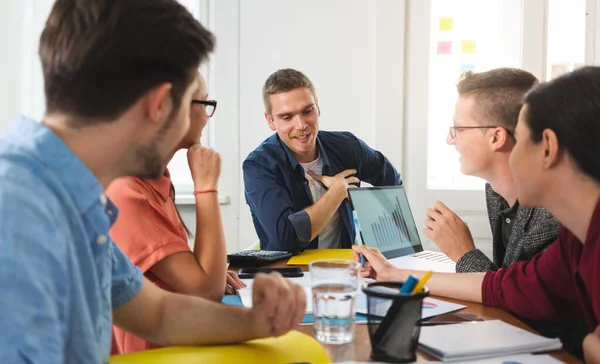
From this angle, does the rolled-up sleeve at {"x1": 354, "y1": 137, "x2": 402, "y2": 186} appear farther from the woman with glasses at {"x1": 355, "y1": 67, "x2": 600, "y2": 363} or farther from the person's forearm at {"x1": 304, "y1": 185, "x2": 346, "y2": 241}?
the woman with glasses at {"x1": 355, "y1": 67, "x2": 600, "y2": 363}

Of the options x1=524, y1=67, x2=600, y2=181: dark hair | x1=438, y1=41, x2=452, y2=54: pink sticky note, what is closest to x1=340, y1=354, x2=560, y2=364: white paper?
x1=524, y1=67, x2=600, y2=181: dark hair

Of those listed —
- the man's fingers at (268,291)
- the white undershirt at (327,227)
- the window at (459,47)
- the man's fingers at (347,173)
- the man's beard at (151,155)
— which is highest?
the window at (459,47)

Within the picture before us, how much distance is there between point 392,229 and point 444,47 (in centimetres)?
181

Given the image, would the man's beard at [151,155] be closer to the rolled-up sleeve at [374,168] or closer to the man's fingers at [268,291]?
the man's fingers at [268,291]

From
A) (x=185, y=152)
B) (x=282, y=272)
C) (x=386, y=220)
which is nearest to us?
(x=282, y=272)

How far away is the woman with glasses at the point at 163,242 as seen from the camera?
134cm

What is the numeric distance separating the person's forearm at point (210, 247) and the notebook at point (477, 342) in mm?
516

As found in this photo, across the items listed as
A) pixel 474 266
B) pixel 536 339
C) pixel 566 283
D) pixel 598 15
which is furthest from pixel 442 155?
pixel 536 339

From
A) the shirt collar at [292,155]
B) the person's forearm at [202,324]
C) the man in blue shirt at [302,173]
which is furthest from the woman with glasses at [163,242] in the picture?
the shirt collar at [292,155]

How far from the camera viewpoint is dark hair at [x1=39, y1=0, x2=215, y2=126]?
2.71 feet

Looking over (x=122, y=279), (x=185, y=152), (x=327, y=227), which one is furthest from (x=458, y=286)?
(x=185, y=152)

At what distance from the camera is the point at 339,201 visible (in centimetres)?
246

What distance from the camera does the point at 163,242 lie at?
1365 mm

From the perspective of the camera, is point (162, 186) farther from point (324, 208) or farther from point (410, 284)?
point (324, 208)
